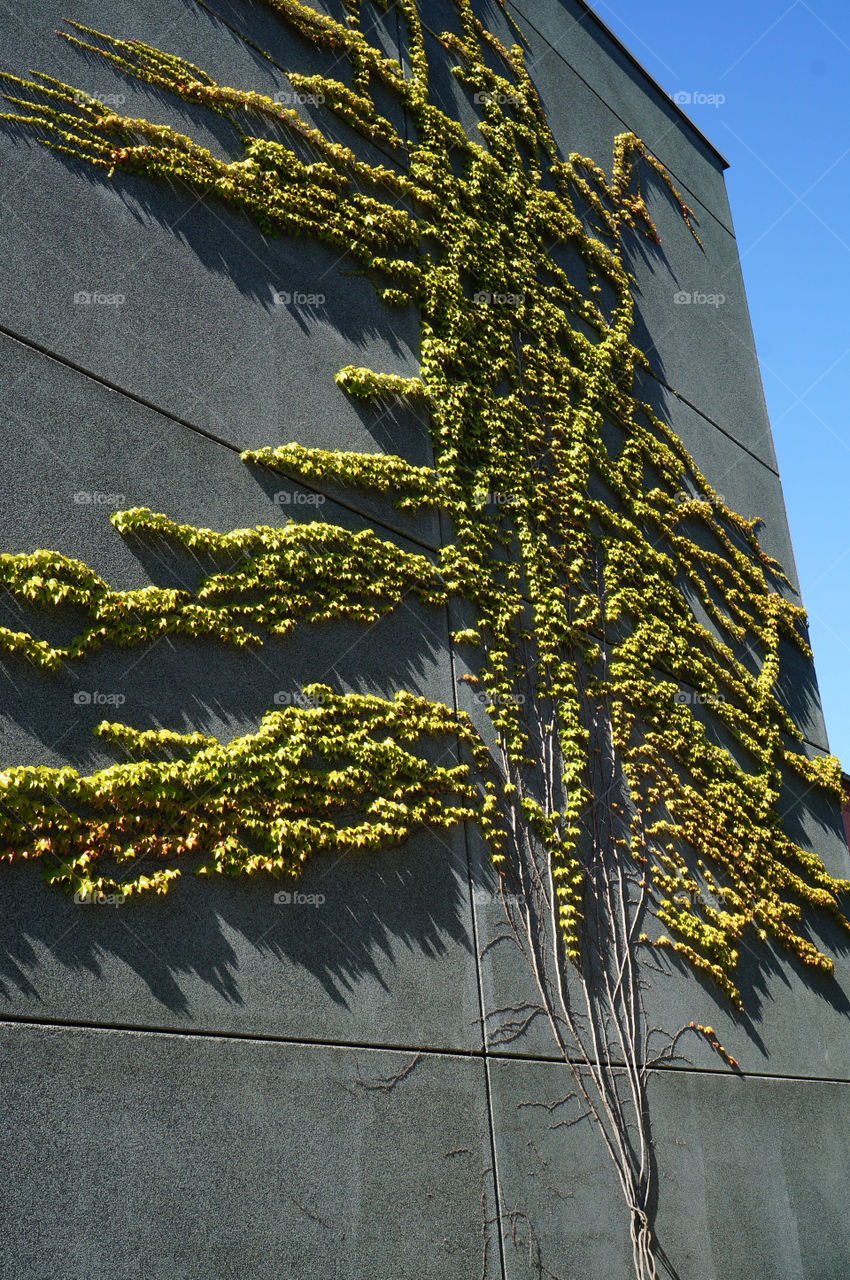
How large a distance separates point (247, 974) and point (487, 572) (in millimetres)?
3146

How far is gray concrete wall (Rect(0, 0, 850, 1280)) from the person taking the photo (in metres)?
3.83

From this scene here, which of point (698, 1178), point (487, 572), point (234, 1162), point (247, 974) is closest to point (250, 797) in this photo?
point (247, 974)

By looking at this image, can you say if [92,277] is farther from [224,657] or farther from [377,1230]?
[377,1230]

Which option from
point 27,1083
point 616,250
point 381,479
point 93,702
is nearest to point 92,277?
point 381,479

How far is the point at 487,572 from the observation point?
6504 millimetres

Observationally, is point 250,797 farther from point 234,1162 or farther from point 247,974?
point 234,1162

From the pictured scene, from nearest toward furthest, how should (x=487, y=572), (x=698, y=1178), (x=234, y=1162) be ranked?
(x=234, y=1162) < (x=698, y=1178) < (x=487, y=572)

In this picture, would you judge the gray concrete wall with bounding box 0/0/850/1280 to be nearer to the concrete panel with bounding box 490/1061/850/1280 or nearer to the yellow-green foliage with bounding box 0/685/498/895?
the concrete panel with bounding box 490/1061/850/1280

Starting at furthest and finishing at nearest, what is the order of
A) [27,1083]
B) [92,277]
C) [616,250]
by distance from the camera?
[616,250] → [92,277] → [27,1083]

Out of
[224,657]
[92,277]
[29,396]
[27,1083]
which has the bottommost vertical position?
[27,1083]

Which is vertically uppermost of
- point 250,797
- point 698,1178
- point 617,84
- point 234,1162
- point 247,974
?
point 617,84

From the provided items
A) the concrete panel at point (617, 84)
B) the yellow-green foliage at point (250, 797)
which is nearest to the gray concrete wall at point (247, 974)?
the yellow-green foliage at point (250, 797)

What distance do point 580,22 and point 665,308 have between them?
3312 millimetres

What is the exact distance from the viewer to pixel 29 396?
4.68 m
